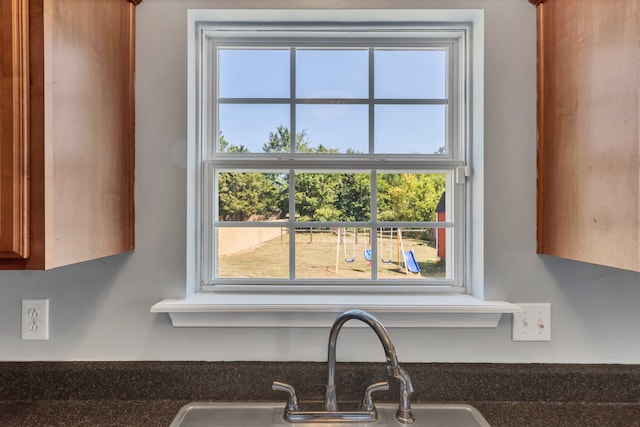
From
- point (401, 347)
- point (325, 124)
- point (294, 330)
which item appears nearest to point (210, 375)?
point (294, 330)

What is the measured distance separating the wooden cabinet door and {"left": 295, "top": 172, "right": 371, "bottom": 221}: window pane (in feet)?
2.49

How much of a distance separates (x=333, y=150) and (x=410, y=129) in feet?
0.93

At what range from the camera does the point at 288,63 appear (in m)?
1.28

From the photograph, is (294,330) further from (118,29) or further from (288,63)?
(118,29)

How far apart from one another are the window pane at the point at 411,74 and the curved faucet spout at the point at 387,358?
2.56 ft

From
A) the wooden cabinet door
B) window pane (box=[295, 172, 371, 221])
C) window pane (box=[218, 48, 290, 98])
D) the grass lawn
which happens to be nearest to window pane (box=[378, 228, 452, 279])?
the grass lawn

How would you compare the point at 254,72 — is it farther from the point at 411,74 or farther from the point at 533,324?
the point at 533,324

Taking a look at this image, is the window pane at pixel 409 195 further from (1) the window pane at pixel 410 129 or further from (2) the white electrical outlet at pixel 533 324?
(2) the white electrical outlet at pixel 533 324

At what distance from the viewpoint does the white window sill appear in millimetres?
1070

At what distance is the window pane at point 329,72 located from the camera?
1279 millimetres

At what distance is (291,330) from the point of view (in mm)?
1111

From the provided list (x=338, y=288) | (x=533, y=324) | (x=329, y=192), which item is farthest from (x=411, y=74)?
(x=533, y=324)

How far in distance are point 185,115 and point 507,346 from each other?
1.23m

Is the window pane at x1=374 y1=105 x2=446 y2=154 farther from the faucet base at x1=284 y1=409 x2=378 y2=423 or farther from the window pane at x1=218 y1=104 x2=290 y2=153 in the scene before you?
the faucet base at x1=284 y1=409 x2=378 y2=423
